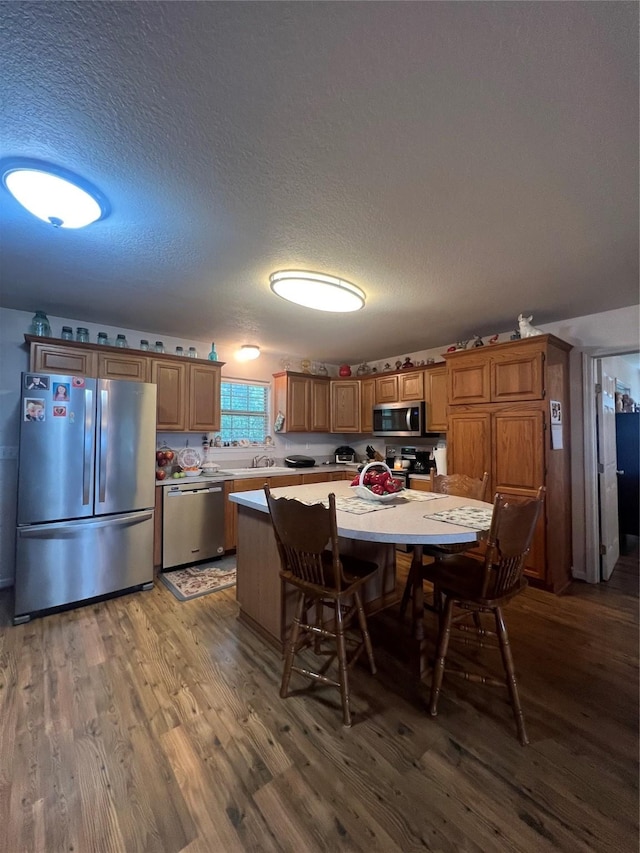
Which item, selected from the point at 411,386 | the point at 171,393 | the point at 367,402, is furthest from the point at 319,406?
the point at 171,393

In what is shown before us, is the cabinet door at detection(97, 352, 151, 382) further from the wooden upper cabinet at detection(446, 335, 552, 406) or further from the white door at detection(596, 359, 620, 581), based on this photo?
the white door at detection(596, 359, 620, 581)

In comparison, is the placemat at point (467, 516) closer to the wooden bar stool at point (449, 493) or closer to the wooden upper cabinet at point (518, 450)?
the wooden bar stool at point (449, 493)

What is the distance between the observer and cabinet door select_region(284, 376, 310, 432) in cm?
466

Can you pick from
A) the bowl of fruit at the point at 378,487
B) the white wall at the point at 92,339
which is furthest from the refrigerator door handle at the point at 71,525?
the bowl of fruit at the point at 378,487

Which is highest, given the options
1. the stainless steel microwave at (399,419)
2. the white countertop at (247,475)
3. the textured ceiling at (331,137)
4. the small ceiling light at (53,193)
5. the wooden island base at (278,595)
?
the textured ceiling at (331,137)

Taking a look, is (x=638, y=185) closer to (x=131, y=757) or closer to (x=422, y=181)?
(x=422, y=181)

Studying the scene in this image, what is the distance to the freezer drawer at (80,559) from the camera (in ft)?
8.08

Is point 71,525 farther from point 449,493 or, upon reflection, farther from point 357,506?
point 449,493

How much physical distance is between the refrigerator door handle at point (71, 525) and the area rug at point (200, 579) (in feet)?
2.19

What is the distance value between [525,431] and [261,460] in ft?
10.4

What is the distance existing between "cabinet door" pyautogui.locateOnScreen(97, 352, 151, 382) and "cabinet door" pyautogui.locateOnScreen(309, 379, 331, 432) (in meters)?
2.21

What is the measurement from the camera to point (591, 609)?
102 inches

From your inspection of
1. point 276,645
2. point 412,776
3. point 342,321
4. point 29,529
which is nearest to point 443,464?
point 342,321

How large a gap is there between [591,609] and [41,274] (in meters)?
4.79
